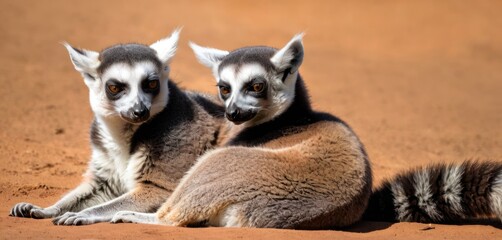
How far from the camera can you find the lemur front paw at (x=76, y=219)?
6.71 meters

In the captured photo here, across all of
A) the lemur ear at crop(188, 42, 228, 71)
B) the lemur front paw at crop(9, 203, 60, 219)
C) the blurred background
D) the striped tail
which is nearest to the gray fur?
the lemur ear at crop(188, 42, 228, 71)

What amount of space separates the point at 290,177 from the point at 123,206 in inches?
62.2

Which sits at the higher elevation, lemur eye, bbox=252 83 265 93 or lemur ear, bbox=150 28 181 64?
lemur ear, bbox=150 28 181 64

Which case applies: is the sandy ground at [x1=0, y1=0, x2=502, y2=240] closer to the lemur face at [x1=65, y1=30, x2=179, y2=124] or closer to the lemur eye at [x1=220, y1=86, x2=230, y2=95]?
the lemur face at [x1=65, y1=30, x2=179, y2=124]

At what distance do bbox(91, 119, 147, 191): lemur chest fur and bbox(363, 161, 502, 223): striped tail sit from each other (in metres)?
2.25

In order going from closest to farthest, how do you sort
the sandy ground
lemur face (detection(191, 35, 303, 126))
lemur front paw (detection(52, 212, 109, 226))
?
lemur front paw (detection(52, 212, 109, 226)) < lemur face (detection(191, 35, 303, 126)) < the sandy ground

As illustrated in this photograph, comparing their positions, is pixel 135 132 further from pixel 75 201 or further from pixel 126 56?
pixel 75 201

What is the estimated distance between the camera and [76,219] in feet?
22.0

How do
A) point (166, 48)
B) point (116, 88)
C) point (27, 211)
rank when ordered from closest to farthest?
point (27, 211) < point (116, 88) < point (166, 48)

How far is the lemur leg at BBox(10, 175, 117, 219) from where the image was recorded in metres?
7.14

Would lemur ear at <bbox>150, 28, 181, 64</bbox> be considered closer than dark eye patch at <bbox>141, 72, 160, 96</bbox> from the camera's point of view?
No

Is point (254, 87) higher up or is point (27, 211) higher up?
point (254, 87)

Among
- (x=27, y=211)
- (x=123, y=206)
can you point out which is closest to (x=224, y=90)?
(x=123, y=206)

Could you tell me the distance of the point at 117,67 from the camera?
24.1ft
